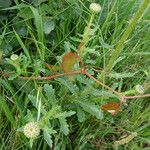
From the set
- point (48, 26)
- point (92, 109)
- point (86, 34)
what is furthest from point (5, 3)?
point (92, 109)

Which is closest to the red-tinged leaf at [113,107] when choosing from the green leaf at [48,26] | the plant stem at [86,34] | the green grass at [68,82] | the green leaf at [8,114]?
the green grass at [68,82]

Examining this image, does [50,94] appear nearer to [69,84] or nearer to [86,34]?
[69,84]

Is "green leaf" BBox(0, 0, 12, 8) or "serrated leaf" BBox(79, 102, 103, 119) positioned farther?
"green leaf" BBox(0, 0, 12, 8)

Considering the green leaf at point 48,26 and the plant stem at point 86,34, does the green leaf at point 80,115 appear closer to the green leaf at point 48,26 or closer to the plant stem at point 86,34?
the plant stem at point 86,34

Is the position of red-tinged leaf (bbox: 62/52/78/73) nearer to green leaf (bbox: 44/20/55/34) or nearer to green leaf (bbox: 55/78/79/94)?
green leaf (bbox: 55/78/79/94)

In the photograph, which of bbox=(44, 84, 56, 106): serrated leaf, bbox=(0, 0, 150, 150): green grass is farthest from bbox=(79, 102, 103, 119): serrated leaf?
bbox=(44, 84, 56, 106): serrated leaf

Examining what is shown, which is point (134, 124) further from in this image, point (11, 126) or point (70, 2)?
point (70, 2)
